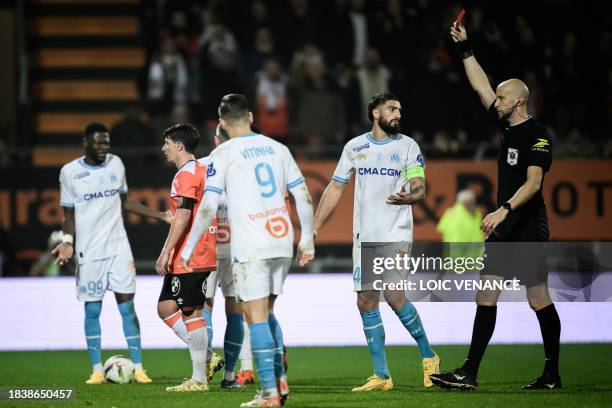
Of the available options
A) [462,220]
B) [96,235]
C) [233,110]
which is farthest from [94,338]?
[462,220]

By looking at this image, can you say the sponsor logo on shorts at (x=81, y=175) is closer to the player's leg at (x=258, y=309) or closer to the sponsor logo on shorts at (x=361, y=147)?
the sponsor logo on shorts at (x=361, y=147)

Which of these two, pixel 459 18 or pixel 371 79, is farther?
pixel 371 79

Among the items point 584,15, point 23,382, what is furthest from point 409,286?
point 584,15

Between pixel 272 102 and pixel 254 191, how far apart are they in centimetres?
985

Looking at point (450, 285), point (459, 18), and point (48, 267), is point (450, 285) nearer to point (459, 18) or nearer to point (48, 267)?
point (459, 18)

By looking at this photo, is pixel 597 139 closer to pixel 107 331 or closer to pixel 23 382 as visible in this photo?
Answer: pixel 107 331

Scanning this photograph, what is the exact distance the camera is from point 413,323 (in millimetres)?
9375

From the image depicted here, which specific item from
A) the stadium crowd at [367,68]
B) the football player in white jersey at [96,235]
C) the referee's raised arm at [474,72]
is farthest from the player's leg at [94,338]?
the stadium crowd at [367,68]

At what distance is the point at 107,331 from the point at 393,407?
19.1 feet

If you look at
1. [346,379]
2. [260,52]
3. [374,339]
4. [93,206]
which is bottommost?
[346,379]

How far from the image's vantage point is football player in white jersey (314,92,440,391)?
30.5ft

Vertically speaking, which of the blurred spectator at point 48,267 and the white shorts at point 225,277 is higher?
the white shorts at point 225,277

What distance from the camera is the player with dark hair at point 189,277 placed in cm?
912

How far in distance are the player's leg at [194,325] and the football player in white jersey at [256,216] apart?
Answer: 1359 millimetres
